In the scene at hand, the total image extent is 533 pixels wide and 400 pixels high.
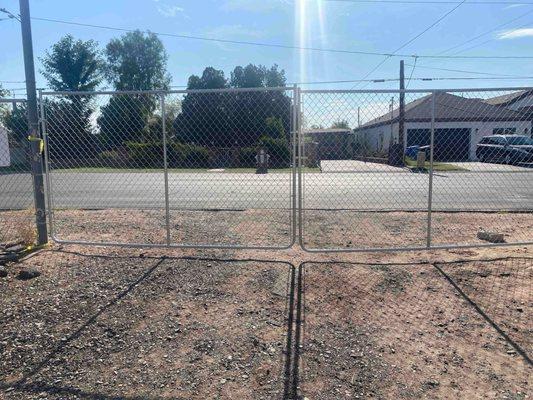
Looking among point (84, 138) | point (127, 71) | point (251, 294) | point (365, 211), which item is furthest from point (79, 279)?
point (127, 71)

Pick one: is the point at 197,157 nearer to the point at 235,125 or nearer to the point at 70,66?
the point at 235,125

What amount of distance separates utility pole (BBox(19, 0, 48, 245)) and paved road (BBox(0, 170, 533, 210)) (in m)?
4.48

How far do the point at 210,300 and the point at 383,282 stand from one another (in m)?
1.97

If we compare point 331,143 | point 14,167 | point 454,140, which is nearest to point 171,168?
point 14,167

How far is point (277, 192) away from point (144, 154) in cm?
431

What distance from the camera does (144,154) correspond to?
11.1 m

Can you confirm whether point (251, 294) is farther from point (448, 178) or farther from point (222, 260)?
point (448, 178)

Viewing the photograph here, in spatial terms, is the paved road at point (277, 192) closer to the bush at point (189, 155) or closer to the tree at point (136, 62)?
the bush at point (189, 155)

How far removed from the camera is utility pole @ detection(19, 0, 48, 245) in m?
5.79

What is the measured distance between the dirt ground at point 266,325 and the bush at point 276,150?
3895 mm

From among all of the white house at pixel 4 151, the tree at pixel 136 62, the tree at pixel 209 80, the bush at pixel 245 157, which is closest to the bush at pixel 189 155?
the bush at pixel 245 157

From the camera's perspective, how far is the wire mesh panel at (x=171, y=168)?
267 inches

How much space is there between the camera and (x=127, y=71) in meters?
56.5

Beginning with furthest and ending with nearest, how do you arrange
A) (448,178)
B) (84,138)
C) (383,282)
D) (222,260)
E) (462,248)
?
(448,178)
(84,138)
(462,248)
(222,260)
(383,282)
